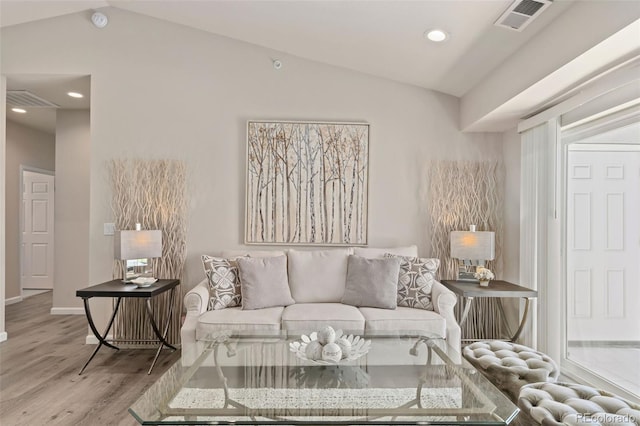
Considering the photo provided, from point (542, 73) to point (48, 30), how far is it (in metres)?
4.51

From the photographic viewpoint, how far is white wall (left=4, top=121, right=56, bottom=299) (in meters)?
5.73

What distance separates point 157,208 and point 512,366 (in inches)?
132

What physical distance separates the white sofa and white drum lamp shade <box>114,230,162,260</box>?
65 centimetres

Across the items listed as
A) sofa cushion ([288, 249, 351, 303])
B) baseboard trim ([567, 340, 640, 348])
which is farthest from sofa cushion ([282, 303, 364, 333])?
baseboard trim ([567, 340, 640, 348])

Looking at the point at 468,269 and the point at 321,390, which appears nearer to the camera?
the point at 321,390

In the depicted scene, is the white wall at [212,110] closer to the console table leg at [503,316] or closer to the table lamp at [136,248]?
the table lamp at [136,248]

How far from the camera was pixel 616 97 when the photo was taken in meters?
2.60

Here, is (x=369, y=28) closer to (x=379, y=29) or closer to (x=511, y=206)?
(x=379, y=29)

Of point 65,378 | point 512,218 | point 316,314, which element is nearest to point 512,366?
point 316,314

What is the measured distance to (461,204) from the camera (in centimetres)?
411

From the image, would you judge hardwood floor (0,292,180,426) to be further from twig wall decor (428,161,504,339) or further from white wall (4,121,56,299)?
twig wall decor (428,161,504,339)

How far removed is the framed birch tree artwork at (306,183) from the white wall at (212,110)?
0.12 meters

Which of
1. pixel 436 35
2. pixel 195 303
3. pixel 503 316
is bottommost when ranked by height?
pixel 503 316

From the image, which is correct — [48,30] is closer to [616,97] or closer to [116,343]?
[116,343]
